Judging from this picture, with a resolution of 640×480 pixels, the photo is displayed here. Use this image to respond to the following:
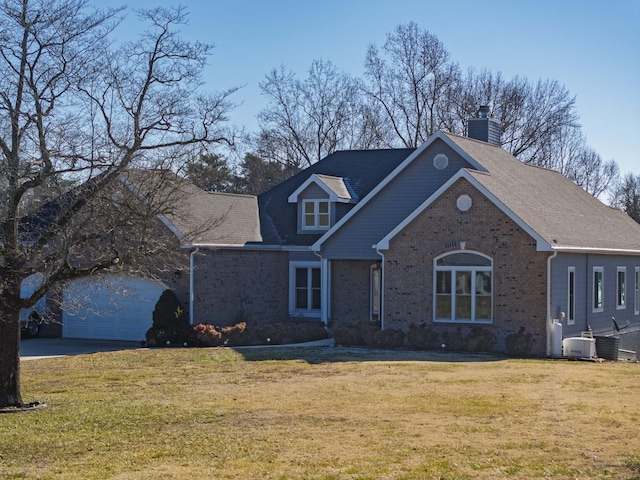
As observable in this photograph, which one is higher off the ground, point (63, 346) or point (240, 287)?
point (240, 287)

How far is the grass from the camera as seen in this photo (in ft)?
35.9

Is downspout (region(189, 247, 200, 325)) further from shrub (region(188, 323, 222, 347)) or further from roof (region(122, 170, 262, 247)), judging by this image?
shrub (region(188, 323, 222, 347))

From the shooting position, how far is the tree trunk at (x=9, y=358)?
1603 centimetres

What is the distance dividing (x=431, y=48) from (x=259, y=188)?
542 inches

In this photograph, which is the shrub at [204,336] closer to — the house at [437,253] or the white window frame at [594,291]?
the house at [437,253]

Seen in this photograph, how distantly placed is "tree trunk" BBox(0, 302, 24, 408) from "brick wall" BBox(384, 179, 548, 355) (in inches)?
A: 502

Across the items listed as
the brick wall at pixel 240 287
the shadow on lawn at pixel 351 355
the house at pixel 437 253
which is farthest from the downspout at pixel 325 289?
the shadow on lawn at pixel 351 355

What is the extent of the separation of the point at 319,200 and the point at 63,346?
10208 mm

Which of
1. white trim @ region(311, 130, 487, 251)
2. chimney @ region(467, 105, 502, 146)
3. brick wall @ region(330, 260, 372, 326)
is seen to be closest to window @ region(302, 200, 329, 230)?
white trim @ region(311, 130, 487, 251)

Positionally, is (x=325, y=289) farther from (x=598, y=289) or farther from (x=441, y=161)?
(x=598, y=289)

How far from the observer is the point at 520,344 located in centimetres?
2398

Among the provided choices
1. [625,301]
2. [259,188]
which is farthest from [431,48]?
[625,301]

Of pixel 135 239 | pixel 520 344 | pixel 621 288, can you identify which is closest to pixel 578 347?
pixel 520 344

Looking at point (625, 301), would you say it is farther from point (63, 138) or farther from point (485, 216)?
point (63, 138)
